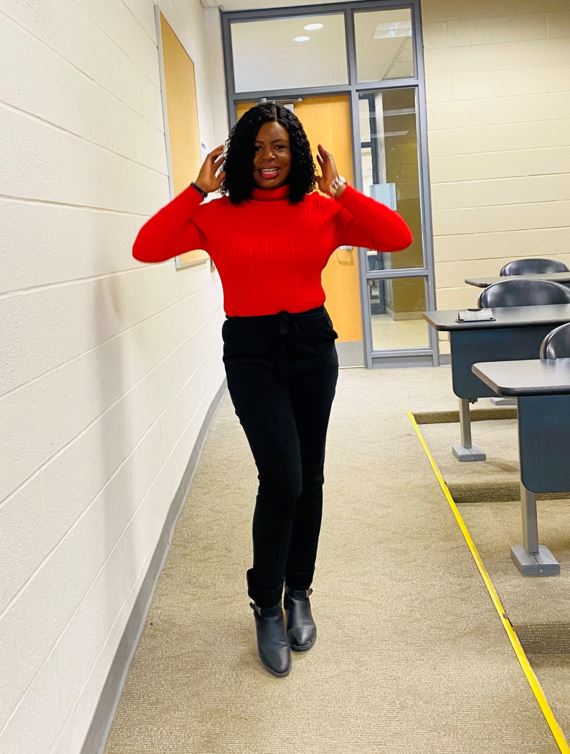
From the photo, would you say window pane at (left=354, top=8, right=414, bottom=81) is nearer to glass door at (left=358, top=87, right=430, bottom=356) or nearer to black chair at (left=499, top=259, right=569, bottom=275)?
glass door at (left=358, top=87, right=430, bottom=356)

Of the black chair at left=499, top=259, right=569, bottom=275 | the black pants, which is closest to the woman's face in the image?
the black pants

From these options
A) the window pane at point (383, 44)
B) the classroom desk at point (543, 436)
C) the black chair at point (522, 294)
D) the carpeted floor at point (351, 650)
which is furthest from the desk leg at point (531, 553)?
the window pane at point (383, 44)

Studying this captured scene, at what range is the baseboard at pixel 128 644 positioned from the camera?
2025 millimetres

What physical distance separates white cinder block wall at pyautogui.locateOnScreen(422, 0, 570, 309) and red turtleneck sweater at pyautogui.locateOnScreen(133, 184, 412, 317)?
5286 mm

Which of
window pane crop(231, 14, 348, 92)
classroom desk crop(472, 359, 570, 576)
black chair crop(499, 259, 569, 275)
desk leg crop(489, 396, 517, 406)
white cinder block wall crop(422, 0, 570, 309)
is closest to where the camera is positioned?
classroom desk crop(472, 359, 570, 576)

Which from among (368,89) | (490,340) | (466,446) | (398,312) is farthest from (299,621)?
(368,89)

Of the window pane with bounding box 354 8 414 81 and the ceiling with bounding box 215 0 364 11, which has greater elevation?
the ceiling with bounding box 215 0 364 11

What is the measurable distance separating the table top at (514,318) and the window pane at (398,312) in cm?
293

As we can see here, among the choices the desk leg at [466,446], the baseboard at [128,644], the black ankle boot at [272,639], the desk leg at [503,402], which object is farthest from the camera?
the desk leg at [503,402]

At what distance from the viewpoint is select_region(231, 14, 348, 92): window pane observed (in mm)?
7188

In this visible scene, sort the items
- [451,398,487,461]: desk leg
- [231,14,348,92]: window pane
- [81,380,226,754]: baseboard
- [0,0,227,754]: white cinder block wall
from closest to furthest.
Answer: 1. [0,0,227,754]: white cinder block wall
2. [81,380,226,754]: baseboard
3. [451,398,487,461]: desk leg
4. [231,14,348,92]: window pane

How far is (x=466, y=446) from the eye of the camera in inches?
179

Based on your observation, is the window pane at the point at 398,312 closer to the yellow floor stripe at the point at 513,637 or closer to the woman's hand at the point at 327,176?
the yellow floor stripe at the point at 513,637

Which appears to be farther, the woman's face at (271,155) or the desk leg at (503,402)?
the desk leg at (503,402)
